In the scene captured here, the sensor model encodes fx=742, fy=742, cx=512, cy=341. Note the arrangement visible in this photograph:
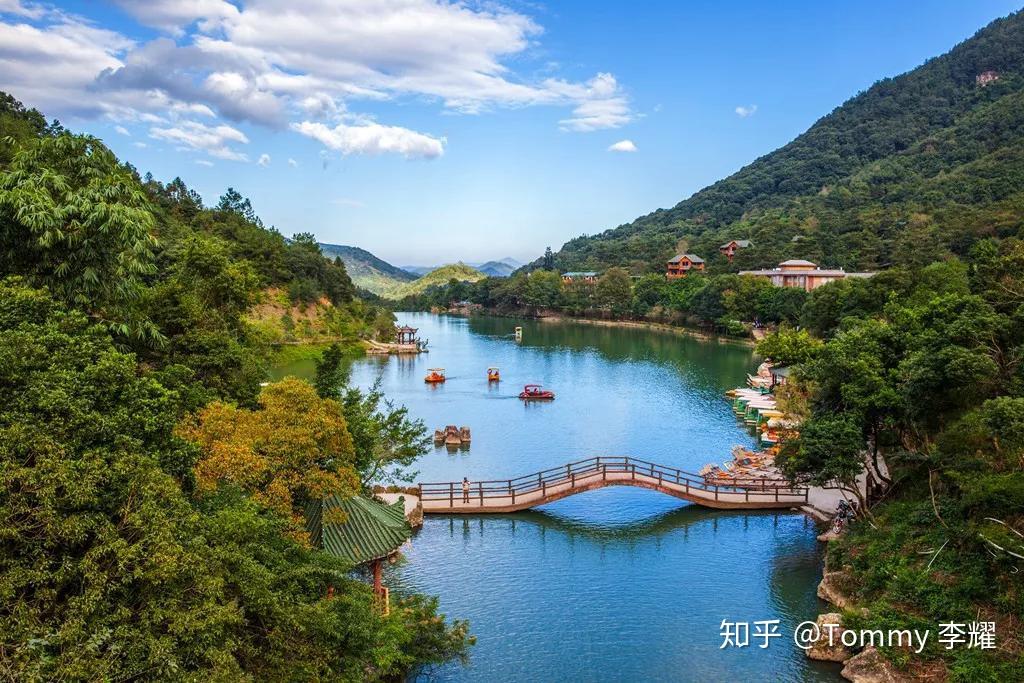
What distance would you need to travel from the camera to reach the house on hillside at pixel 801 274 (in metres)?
80.3

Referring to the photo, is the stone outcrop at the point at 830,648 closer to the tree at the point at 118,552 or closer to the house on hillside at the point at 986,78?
the tree at the point at 118,552

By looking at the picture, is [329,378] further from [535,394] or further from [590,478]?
[535,394]

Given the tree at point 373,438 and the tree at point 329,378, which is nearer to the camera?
the tree at point 373,438

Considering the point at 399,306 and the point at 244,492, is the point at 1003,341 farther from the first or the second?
the point at 399,306

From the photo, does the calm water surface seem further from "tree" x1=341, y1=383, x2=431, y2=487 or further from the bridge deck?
"tree" x1=341, y1=383, x2=431, y2=487

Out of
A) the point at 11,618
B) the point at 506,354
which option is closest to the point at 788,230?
the point at 506,354

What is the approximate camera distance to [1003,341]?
18391 mm

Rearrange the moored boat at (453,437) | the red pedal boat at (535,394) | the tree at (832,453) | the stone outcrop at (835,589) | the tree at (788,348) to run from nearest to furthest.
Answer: the stone outcrop at (835,589) < the tree at (832,453) < the moored boat at (453,437) < the tree at (788,348) < the red pedal boat at (535,394)

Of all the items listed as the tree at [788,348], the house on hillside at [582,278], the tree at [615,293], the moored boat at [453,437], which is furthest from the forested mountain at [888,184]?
the moored boat at [453,437]

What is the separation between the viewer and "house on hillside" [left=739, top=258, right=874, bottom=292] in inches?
3162

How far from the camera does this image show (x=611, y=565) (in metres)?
21.3

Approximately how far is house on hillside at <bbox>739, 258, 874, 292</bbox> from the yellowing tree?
72.7 m

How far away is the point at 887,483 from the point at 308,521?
613 inches

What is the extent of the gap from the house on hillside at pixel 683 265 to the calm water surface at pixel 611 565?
6792cm
